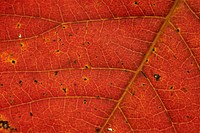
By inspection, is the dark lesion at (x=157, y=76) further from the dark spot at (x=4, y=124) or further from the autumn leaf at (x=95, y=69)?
the dark spot at (x=4, y=124)

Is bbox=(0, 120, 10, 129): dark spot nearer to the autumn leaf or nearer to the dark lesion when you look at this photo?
the autumn leaf

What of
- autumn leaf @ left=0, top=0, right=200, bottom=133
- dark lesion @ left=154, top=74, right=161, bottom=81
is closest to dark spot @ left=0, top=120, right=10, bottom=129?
autumn leaf @ left=0, top=0, right=200, bottom=133

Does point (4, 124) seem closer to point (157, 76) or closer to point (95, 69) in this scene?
point (95, 69)

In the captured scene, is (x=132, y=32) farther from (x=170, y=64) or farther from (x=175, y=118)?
(x=175, y=118)

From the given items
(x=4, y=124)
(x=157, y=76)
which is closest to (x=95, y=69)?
(x=157, y=76)

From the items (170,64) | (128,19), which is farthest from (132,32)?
(170,64)

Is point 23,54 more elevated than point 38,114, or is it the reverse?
point 23,54

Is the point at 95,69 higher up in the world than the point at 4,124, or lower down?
higher up

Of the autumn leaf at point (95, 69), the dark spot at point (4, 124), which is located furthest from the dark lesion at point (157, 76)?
the dark spot at point (4, 124)
